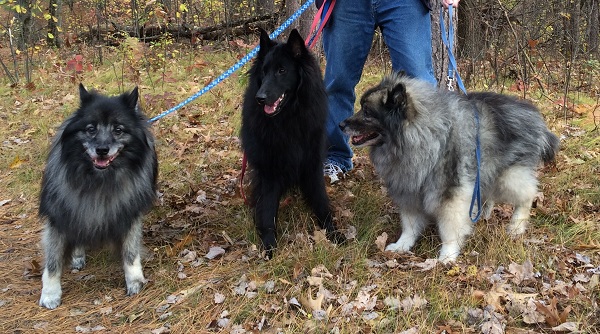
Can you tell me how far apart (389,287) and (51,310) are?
2143 mm

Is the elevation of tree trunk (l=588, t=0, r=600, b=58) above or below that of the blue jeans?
below

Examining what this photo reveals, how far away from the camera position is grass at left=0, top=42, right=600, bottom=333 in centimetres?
265

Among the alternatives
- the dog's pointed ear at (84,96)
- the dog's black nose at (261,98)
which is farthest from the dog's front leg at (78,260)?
the dog's black nose at (261,98)

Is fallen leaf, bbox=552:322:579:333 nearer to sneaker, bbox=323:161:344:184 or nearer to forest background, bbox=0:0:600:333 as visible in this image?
forest background, bbox=0:0:600:333

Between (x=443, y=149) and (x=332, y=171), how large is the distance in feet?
4.84

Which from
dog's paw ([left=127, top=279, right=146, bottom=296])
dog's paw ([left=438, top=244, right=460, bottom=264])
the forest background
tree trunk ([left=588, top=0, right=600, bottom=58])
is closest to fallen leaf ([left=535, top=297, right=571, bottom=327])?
the forest background

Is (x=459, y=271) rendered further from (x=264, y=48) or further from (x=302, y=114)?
(x=264, y=48)

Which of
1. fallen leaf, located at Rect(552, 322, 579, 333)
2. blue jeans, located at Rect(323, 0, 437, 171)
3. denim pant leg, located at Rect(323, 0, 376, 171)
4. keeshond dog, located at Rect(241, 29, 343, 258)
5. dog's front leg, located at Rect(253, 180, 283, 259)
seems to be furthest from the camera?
denim pant leg, located at Rect(323, 0, 376, 171)

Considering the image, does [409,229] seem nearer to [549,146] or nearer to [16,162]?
[549,146]

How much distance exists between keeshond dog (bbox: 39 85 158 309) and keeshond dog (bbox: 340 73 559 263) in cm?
143

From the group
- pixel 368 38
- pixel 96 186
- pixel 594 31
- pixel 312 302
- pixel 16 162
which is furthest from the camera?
pixel 594 31

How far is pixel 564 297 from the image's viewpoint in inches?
104

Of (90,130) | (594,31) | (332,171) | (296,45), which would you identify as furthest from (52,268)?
(594,31)

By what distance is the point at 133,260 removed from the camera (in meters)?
3.26
